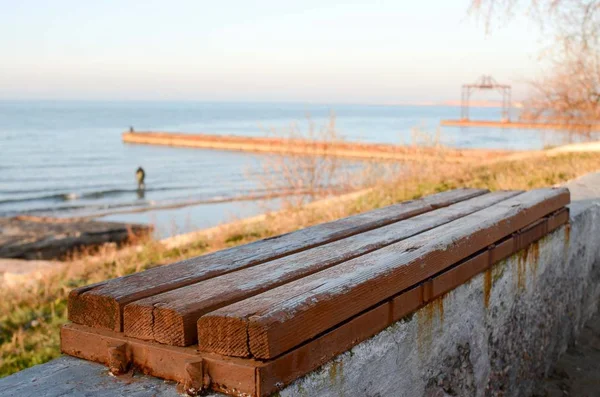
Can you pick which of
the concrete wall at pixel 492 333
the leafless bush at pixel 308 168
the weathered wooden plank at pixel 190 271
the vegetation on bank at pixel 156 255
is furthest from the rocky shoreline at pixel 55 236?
the weathered wooden plank at pixel 190 271

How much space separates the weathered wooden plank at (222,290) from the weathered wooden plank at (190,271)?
0.05 m

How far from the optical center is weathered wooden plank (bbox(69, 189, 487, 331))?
68.1 inches

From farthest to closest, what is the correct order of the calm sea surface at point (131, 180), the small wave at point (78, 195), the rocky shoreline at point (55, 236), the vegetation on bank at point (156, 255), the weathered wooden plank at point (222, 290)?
the small wave at point (78, 195)
the calm sea surface at point (131, 180)
the rocky shoreline at point (55, 236)
the vegetation on bank at point (156, 255)
the weathered wooden plank at point (222, 290)

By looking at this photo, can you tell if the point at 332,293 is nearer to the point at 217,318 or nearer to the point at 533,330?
the point at 217,318

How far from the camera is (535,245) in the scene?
3273 millimetres

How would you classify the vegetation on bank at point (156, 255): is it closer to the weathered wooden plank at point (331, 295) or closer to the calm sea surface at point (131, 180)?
the calm sea surface at point (131, 180)

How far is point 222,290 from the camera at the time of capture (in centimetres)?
179

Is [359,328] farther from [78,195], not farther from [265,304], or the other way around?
[78,195]

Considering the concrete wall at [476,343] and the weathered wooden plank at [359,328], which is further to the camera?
the concrete wall at [476,343]

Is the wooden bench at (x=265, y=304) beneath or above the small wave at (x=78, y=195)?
above

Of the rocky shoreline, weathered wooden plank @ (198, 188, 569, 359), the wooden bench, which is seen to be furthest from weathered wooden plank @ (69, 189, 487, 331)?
the rocky shoreline

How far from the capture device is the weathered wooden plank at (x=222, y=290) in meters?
1.60

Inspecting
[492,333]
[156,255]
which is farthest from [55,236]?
[492,333]

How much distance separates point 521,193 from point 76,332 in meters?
2.86
